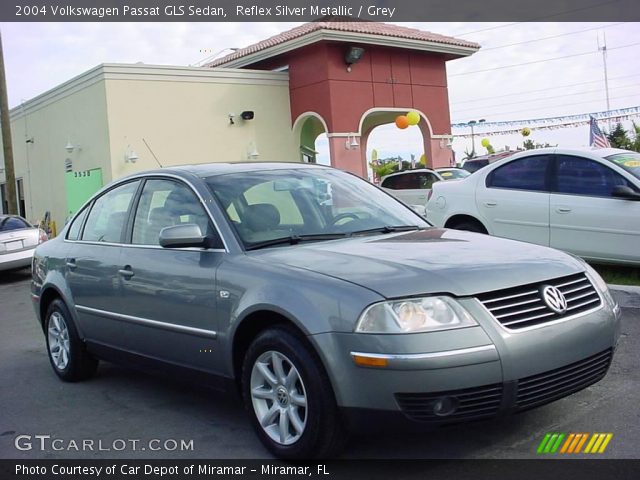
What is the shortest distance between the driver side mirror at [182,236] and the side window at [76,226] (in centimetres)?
202

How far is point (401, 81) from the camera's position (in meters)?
22.6

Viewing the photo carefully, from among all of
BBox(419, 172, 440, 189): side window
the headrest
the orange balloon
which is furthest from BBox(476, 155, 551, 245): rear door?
the orange balloon

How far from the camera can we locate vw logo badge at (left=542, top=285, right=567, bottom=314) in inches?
142

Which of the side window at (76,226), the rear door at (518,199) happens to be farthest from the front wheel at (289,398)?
the rear door at (518,199)

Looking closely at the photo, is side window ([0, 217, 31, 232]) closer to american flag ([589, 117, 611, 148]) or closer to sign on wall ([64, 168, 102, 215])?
sign on wall ([64, 168, 102, 215])

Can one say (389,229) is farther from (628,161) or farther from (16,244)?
(16,244)

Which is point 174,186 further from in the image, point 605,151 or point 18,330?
point 605,151

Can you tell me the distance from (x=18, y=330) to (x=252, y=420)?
5.59 meters

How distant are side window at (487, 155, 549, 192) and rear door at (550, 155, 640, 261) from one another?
7.3 inches

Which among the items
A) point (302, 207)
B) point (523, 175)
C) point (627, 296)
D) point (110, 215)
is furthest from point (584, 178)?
point (110, 215)

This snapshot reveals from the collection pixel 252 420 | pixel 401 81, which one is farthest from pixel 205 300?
pixel 401 81

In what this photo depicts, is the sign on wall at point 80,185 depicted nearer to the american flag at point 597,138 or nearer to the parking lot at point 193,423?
the parking lot at point 193,423

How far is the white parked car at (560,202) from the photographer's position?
7.67 meters

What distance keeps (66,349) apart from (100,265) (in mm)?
1019
